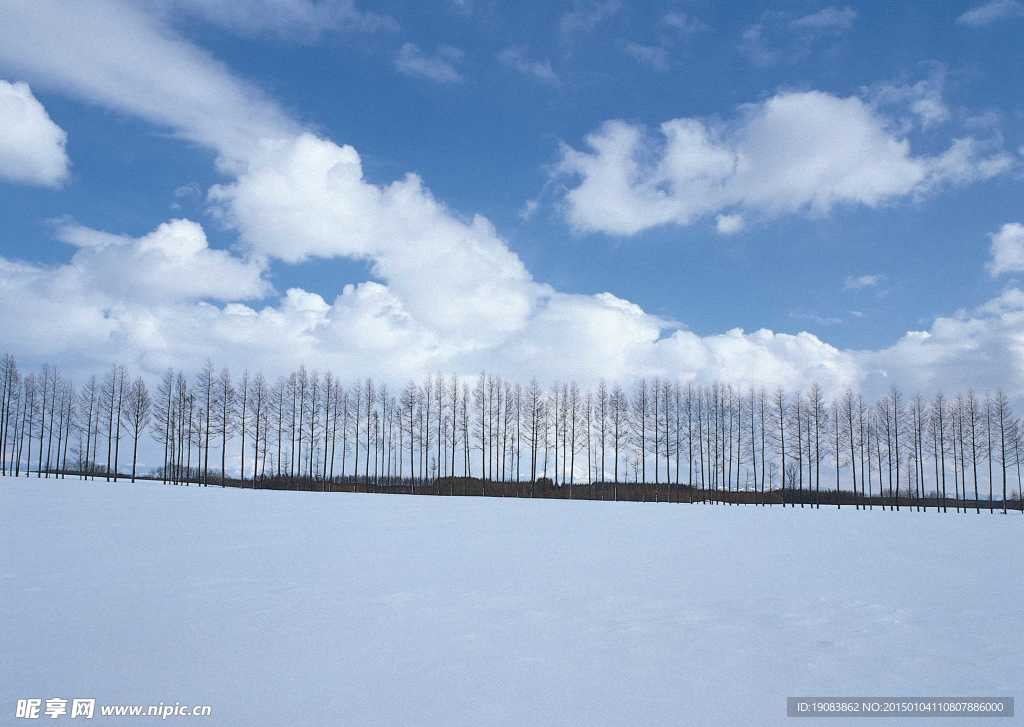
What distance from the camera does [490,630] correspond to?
6.34m

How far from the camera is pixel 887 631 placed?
6.41 m

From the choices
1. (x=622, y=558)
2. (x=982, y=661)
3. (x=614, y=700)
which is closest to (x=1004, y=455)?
(x=622, y=558)

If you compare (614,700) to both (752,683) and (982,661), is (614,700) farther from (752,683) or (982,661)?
(982,661)

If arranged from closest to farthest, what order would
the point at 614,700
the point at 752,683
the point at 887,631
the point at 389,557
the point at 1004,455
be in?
the point at 614,700 < the point at 752,683 < the point at 887,631 < the point at 389,557 < the point at 1004,455

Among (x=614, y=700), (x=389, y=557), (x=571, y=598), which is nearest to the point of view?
(x=614, y=700)

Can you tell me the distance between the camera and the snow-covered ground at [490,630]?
15.3 ft

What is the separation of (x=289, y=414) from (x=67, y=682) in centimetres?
5637

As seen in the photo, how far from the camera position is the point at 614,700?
15.1ft

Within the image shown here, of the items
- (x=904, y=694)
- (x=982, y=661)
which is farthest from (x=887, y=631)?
(x=904, y=694)

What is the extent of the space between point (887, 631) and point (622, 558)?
17.4 feet

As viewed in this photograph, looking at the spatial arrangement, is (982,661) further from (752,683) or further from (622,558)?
(622,558)

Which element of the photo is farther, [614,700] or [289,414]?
[289,414]

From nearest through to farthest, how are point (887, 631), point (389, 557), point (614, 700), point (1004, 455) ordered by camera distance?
point (614, 700) → point (887, 631) → point (389, 557) → point (1004, 455)

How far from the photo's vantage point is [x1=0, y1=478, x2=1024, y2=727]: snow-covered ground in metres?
4.65
